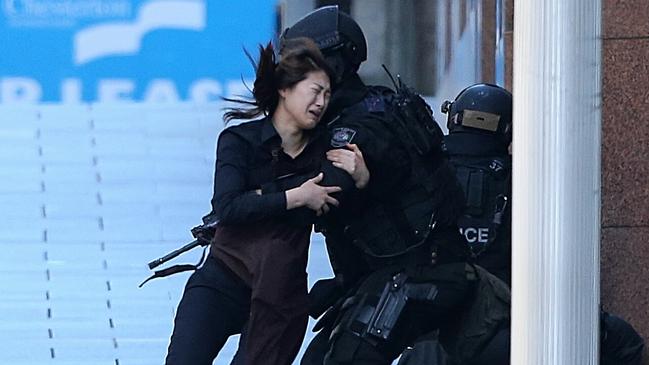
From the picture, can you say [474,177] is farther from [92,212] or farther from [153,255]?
[92,212]

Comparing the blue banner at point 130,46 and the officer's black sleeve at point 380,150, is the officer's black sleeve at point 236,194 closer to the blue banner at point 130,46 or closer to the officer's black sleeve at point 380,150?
the officer's black sleeve at point 380,150

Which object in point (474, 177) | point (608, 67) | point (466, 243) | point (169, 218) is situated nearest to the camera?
point (466, 243)

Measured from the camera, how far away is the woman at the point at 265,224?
441cm

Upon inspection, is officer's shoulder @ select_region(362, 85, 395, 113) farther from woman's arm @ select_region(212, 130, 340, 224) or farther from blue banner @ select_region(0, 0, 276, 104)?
blue banner @ select_region(0, 0, 276, 104)

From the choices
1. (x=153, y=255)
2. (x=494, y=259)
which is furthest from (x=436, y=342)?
(x=153, y=255)

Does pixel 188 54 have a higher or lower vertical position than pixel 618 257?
higher

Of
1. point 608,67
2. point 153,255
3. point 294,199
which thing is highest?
point 608,67

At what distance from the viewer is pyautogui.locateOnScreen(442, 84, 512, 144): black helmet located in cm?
509

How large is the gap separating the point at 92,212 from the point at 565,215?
288 inches

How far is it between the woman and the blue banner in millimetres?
9156

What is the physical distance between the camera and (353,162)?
4359 mm

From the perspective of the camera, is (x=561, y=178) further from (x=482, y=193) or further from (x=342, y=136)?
(x=482, y=193)

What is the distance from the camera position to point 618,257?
19.0 ft

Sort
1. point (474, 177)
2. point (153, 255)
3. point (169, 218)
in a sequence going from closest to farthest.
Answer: point (474, 177), point (153, 255), point (169, 218)
